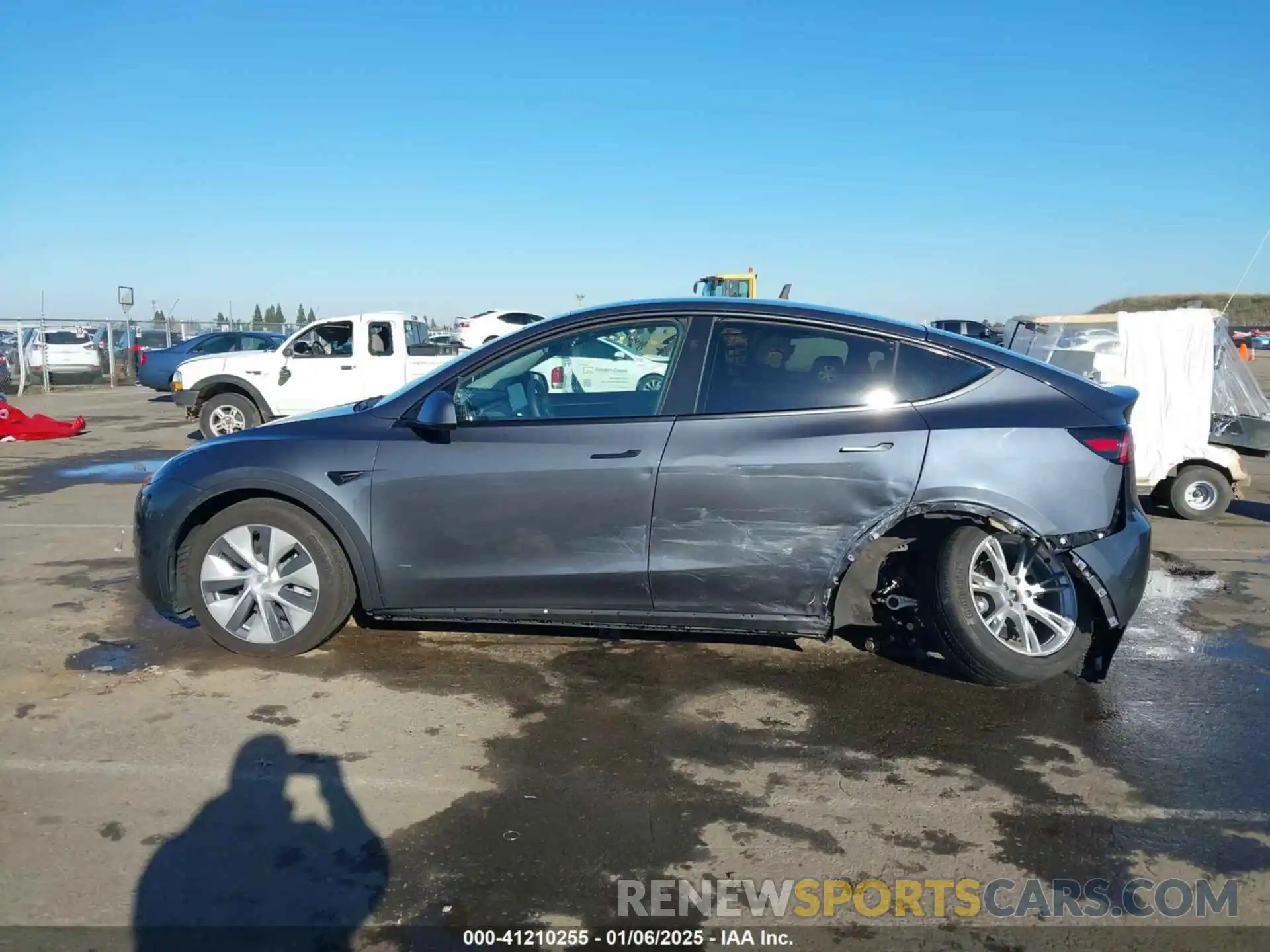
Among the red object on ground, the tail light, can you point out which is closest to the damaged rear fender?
the tail light

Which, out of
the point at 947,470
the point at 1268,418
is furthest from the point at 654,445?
the point at 1268,418

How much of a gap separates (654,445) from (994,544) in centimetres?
158

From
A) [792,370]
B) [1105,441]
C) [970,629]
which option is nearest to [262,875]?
[792,370]

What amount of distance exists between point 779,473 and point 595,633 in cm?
152

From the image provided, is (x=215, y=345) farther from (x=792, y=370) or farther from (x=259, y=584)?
(x=792, y=370)

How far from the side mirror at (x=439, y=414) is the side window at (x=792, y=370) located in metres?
1.12

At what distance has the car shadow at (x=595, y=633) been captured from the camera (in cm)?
520

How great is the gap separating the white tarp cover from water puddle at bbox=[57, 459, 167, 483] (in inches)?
375

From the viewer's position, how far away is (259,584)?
4758 mm

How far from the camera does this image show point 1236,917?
9.33 ft

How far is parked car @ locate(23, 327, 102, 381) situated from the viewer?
24.6 metres

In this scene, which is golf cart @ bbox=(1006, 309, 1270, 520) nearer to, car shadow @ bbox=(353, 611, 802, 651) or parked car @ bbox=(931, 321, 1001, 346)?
car shadow @ bbox=(353, 611, 802, 651)

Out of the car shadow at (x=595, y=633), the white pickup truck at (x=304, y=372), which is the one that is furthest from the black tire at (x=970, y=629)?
the white pickup truck at (x=304, y=372)

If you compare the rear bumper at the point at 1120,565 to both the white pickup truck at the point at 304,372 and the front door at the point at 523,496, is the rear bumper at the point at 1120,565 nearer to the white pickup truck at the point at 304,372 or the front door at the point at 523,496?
the front door at the point at 523,496
